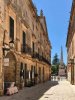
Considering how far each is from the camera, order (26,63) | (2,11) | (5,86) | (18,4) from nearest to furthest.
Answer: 1. (2,11)
2. (5,86)
3. (18,4)
4. (26,63)

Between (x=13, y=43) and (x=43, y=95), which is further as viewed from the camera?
(x=13, y=43)

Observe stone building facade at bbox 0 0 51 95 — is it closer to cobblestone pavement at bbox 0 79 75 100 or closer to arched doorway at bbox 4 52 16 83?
arched doorway at bbox 4 52 16 83

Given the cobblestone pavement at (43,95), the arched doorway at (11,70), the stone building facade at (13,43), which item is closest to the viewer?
the cobblestone pavement at (43,95)

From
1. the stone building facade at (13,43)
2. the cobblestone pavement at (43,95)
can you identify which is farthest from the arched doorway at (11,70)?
the cobblestone pavement at (43,95)

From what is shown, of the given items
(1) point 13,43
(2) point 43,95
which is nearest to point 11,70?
(1) point 13,43

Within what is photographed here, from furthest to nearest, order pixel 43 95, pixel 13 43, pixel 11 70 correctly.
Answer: pixel 11 70 < pixel 13 43 < pixel 43 95

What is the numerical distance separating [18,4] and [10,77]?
580 centimetres

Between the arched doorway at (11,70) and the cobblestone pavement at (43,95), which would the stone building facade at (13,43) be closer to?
the arched doorway at (11,70)

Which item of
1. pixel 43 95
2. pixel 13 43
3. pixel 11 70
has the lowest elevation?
pixel 43 95

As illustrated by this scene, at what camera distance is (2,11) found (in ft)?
58.9

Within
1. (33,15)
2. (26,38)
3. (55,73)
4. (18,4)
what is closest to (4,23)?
(18,4)

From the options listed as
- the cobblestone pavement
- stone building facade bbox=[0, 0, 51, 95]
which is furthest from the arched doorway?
the cobblestone pavement

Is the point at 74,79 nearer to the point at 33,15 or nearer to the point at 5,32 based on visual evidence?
the point at 33,15

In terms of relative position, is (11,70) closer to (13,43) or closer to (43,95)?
(13,43)
